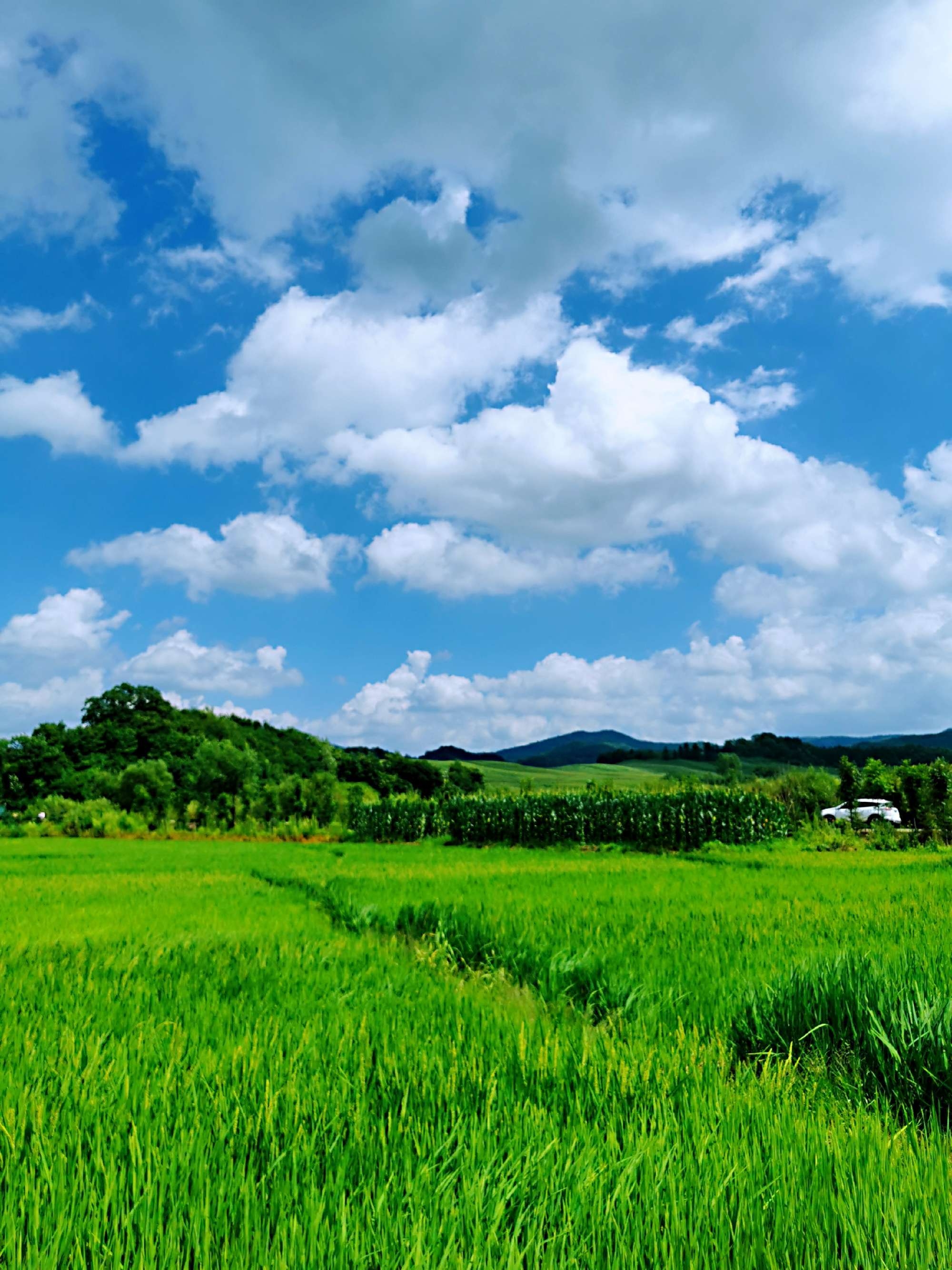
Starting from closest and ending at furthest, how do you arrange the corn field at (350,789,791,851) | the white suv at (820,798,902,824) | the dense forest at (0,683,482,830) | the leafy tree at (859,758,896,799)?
the corn field at (350,789,791,851), the leafy tree at (859,758,896,799), the white suv at (820,798,902,824), the dense forest at (0,683,482,830)

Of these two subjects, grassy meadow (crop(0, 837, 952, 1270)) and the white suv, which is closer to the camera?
grassy meadow (crop(0, 837, 952, 1270))

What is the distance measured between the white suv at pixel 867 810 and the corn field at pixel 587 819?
458 inches

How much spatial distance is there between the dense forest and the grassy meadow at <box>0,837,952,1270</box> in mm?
27473

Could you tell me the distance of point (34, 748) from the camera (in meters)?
61.1

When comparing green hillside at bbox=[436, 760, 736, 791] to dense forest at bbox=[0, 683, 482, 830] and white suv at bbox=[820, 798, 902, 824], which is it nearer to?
dense forest at bbox=[0, 683, 482, 830]

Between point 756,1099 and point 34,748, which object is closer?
→ point 756,1099

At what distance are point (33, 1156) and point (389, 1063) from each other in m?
1.11

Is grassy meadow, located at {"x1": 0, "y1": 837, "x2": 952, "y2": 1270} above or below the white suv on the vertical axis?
above

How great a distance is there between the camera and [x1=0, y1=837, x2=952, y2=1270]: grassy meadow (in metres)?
1.55

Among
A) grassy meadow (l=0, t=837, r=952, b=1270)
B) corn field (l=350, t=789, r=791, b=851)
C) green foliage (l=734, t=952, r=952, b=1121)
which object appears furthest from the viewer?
corn field (l=350, t=789, r=791, b=851)

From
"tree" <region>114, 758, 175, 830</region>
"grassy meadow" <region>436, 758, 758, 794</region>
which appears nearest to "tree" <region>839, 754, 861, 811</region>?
"tree" <region>114, 758, 175, 830</region>

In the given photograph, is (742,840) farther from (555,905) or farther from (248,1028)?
(248,1028)

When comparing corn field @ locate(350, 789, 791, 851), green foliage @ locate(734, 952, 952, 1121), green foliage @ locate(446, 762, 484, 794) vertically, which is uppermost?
green foliage @ locate(734, 952, 952, 1121)

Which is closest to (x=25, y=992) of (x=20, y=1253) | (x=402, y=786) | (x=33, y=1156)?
(x=33, y=1156)
